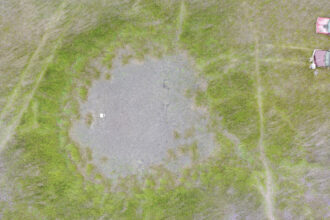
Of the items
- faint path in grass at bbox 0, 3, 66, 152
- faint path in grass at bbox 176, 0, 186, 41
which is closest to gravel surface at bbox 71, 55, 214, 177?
faint path in grass at bbox 176, 0, 186, 41

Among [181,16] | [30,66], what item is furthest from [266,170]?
[30,66]

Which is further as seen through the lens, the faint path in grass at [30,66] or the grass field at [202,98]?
the faint path in grass at [30,66]

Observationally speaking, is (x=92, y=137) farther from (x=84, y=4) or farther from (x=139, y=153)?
(x=84, y=4)

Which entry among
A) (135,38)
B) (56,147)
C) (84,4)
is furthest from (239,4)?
(56,147)

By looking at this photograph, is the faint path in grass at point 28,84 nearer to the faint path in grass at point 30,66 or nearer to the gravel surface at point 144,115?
the faint path in grass at point 30,66

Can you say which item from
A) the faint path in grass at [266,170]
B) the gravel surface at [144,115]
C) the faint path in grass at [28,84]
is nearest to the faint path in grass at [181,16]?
the gravel surface at [144,115]

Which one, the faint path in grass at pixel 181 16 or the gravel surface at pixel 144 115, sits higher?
the faint path in grass at pixel 181 16

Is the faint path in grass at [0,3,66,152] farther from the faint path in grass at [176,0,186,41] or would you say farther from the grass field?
the faint path in grass at [176,0,186,41]
